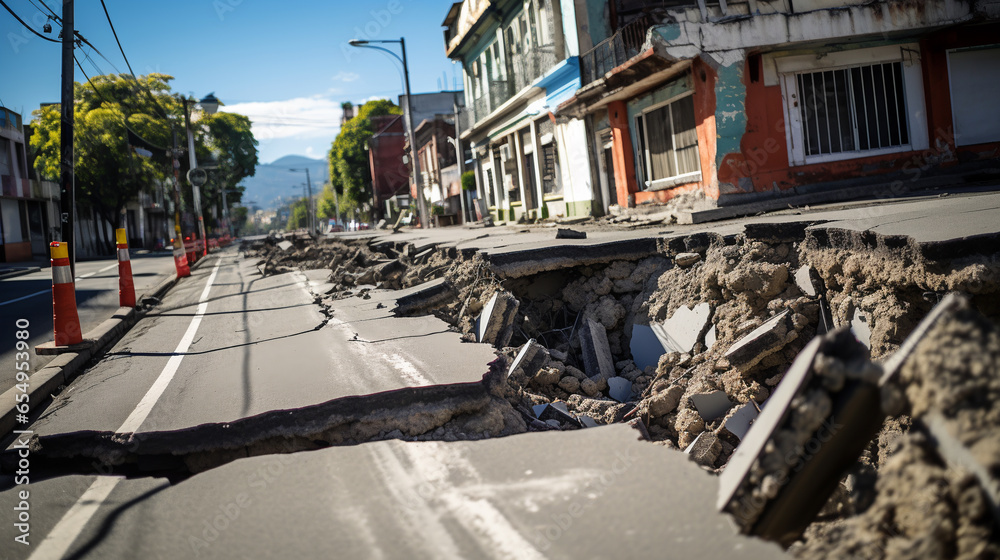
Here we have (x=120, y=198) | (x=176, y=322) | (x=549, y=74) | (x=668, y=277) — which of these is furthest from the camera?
(x=120, y=198)

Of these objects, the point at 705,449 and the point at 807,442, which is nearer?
the point at 807,442

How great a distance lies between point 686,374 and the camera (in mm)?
4859

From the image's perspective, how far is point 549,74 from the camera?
57.4ft

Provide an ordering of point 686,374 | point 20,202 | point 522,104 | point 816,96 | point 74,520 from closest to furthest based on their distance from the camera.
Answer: point 74,520 < point 686,374 < point 816,96 < point 522,104 < point 20,202

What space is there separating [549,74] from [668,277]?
12.6m

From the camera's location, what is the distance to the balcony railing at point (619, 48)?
14.2m

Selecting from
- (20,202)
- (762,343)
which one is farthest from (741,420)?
(20,202)

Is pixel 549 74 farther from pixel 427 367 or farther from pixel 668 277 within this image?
pixel 427 367

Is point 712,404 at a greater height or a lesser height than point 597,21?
lesser

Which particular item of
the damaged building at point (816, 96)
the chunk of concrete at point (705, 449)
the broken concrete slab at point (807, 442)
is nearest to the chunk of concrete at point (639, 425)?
the chunk of concrete at point (705, 449)

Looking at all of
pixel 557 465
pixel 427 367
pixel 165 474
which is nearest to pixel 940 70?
pixel 427 367

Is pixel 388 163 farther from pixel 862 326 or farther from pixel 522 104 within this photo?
pixel 862 326

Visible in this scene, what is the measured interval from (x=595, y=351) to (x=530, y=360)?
→ 1026 mm

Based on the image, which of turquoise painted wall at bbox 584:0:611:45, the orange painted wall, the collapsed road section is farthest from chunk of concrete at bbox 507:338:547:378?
turquoise painted wall at bbox 584:0:611:45
